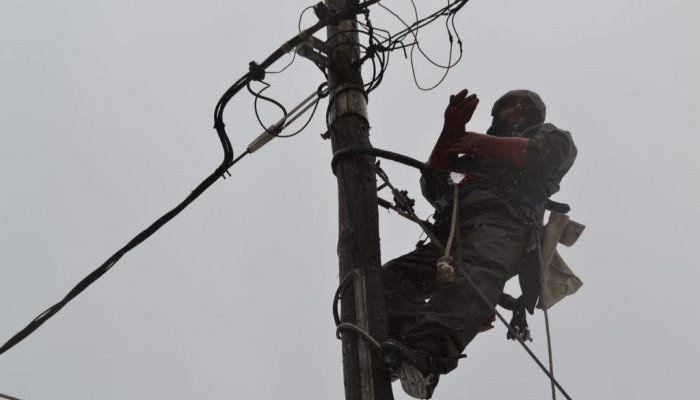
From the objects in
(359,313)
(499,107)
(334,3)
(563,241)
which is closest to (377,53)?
(334,3)

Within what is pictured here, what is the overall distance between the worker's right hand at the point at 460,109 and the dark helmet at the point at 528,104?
3.19 ft

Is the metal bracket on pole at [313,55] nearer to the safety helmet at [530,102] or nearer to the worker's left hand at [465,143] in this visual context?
the worker's left hand at [465,143]

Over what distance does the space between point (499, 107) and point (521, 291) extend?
1.36 meters

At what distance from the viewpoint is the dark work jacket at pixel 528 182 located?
15.3ft

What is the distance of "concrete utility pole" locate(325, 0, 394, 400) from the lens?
337 centimetres

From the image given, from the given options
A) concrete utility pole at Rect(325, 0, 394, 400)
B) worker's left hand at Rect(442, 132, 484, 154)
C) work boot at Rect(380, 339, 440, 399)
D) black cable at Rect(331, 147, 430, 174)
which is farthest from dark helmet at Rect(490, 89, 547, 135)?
work boot at Rect(380, 339, 440, 399)

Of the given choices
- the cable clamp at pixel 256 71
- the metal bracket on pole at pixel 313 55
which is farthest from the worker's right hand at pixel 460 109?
the cable clamp at pixel 256 71

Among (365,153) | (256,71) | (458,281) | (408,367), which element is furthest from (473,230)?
(256,71)

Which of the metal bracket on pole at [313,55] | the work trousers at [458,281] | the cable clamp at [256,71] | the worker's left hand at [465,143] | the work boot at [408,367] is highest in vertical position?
the cable clamp at [256,71]

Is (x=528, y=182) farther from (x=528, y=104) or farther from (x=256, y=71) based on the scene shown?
(x=256, y=71)

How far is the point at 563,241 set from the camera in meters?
5.04

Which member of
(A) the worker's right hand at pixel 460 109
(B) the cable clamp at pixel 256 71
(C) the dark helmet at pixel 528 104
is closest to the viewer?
(A) the worker's right hand at pixel 460 109

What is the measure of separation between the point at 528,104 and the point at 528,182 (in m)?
0.88

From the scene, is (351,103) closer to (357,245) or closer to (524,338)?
(357,245)
